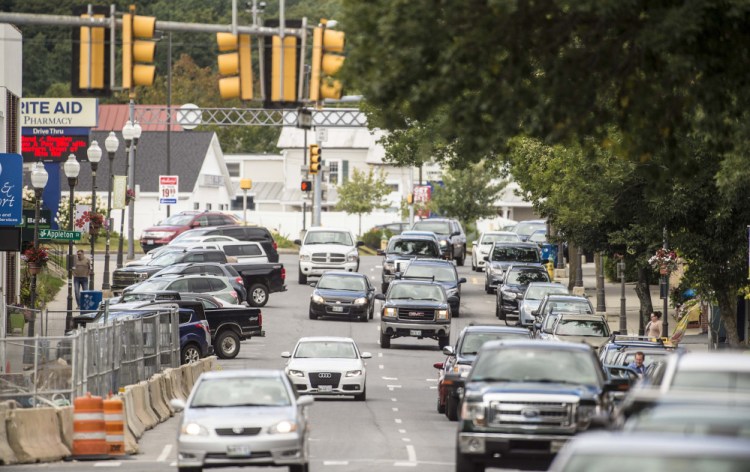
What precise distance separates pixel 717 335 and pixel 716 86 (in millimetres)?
23924

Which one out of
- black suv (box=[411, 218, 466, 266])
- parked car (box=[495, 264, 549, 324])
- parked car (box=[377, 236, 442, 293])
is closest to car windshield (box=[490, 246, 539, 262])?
parked car (box=[377, 236, 442, 293])

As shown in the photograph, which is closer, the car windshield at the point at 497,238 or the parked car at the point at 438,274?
the parked car at the point at 438,274

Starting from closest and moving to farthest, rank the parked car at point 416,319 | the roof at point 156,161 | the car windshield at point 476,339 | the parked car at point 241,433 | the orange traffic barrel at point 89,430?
1. the parked car at point 241,433
2. the orange traffic barrel at point 89,430
3. the car windshield at point 476,339
4. the parked car at point 416,319
5. the roof at point 156,161

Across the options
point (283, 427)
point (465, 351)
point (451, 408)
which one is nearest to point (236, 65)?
point (283, 427)

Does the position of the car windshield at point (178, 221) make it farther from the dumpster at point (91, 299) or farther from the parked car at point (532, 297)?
the dumpster at point (91, 299)

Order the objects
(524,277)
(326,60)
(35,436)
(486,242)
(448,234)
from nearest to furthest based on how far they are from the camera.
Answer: (326,60) < (35,436) < (524,277) < (486,242) < (448,234)

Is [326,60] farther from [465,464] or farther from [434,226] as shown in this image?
[434,226]

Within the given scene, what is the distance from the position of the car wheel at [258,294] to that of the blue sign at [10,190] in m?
16.6

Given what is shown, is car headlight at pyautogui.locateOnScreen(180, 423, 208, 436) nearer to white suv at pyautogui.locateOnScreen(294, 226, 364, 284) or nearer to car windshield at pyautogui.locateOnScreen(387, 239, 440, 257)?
white suv at pyautogui.locateOnScreen(294, 226, 364, 284)

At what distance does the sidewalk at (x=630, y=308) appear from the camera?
148 ft

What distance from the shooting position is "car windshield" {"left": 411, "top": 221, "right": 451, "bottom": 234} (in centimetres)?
6506

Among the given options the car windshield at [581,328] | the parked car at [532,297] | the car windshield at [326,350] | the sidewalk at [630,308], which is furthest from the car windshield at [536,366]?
the sidewalk at [630,308]

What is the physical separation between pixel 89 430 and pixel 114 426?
38 centimetres

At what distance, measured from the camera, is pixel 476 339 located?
27781 millimetres
